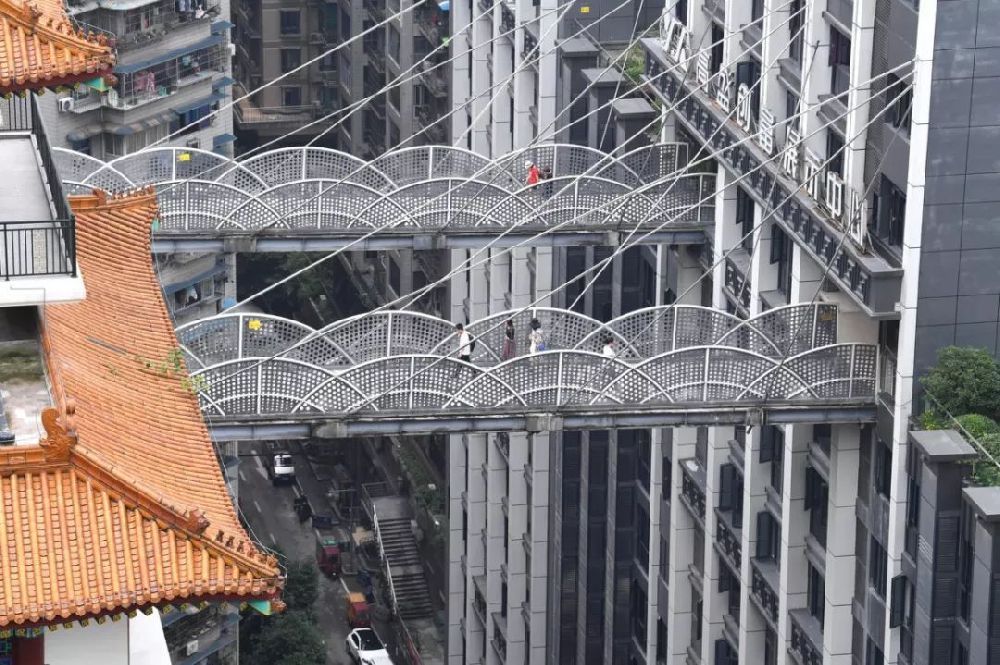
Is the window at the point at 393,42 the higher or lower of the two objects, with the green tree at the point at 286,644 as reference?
higher

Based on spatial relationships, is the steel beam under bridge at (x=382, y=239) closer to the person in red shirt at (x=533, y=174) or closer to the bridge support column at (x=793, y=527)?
the person in red shirt at (x=533, y=174)

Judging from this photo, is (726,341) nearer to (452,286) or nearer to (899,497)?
(899,497)

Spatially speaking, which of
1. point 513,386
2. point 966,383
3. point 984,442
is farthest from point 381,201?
point 984,442

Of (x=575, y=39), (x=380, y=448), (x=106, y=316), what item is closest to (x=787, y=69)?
(x=575, y=39)

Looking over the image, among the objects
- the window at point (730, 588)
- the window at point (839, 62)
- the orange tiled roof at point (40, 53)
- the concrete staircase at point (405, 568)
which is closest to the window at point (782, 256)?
the window at point (839, 62)

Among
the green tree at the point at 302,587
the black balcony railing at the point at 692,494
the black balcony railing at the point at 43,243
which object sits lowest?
the green tree at the point at 302,587

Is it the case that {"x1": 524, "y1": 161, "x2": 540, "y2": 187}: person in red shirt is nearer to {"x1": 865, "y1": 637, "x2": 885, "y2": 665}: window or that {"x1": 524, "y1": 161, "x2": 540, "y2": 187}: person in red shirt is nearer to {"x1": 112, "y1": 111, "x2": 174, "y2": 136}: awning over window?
{"x1": 865, "y1": 637, "x2": 885, "y2": 665}: window

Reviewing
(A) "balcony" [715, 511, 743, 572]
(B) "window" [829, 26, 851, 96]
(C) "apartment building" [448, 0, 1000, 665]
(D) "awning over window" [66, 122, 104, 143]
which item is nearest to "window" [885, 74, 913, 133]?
(C) "apartment building" [448, 0, 1000, 665]
